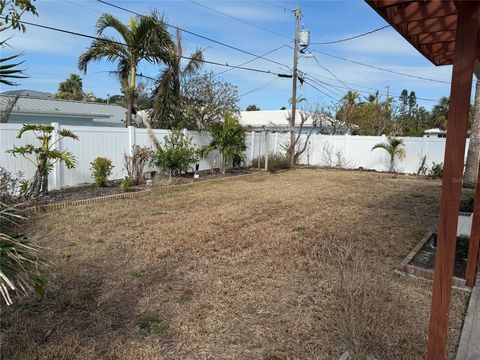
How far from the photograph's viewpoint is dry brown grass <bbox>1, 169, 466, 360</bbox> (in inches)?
107

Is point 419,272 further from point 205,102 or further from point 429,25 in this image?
point 205,102

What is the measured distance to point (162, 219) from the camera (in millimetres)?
6520

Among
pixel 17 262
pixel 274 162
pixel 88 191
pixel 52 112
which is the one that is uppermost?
pixel 52 112

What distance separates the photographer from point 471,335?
2809 mm

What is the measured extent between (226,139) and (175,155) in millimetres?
2467

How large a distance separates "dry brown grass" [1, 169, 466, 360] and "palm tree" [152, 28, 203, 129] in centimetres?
544

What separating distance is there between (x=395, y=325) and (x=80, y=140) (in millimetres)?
8328

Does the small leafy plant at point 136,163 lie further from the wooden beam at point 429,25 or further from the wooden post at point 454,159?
the wooden post at point 454,159

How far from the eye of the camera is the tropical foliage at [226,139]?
12.7 m

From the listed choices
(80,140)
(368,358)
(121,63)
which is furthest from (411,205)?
(121,63)

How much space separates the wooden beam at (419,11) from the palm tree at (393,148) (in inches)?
494

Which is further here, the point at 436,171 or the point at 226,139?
the point at 436,171

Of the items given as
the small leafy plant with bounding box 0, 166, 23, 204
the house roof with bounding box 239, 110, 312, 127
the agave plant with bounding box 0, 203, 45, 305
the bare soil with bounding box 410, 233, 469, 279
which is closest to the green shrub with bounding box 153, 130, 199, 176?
the small leafy plant with bounding box 0, 166, 23, 204

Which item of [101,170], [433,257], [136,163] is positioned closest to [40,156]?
[101,170]
